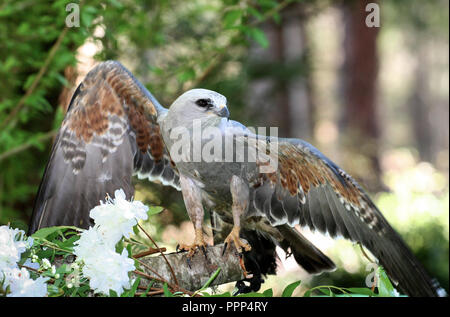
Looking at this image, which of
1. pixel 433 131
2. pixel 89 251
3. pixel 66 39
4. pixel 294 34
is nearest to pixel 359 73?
pixel 294 34

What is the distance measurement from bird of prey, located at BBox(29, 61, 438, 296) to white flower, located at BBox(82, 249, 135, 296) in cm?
64

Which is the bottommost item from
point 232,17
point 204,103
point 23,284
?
point 23,284

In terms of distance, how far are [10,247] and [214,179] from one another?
41.6 inches

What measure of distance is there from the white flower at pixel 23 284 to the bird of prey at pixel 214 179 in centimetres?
82

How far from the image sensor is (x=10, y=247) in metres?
1.83

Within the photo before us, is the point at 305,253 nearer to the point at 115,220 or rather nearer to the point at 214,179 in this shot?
the point at 214,179

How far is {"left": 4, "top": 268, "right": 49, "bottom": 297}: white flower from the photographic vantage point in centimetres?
168

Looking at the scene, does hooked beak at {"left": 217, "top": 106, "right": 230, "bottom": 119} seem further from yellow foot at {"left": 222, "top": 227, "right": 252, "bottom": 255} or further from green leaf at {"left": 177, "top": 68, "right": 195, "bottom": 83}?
green leaf at {"left": 177, "top": 68, "right": 195, "bottom": 83}

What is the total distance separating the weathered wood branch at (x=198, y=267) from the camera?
2250 mm

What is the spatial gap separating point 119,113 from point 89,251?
149 centimetres

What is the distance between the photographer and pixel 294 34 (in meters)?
17.0

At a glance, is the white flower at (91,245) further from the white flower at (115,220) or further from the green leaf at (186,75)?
the green leaf at (186,75)

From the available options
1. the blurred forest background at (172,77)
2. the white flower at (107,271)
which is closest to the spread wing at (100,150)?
the blurred forest background at (172,77)

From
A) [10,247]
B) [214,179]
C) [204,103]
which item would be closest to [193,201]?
[214,179]
